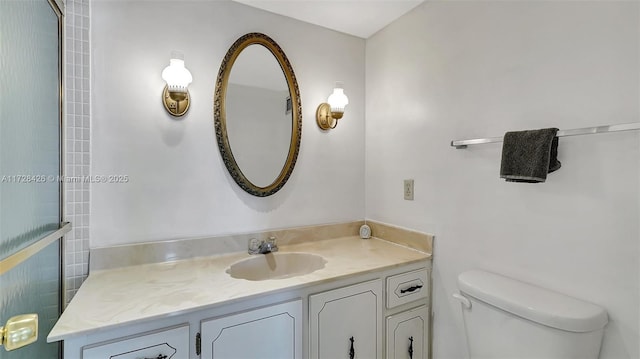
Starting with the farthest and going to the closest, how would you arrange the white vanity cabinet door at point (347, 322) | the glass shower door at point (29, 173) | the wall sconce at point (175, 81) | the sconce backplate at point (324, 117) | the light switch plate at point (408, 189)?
1. the sconce backplate at point (324, 117)
2. the light switch plate at point (408, 189)
3. the wall sconce at point (175, 81)
4. the white vanity cabinet door at point (347, 322)
5. the glass shower door at point (29, 173)

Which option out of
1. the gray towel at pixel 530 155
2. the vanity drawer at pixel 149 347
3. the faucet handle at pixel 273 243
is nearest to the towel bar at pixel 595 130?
the gray towel at pixel 530 155

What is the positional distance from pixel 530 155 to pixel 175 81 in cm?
153

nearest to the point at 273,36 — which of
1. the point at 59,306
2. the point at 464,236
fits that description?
the point at 464,236

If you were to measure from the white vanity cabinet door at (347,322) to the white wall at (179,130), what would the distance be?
24.7 inches

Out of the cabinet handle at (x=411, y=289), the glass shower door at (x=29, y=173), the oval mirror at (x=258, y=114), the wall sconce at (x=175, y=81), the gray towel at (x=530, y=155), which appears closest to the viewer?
the glass shower door at (x=29, y=173)

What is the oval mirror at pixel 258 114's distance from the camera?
5.24 feet

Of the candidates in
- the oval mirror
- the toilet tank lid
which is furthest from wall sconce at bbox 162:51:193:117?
the toilet tank lid

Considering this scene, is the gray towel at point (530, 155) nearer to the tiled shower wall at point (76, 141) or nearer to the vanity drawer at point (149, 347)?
the vanity drawer at point (149, 347)

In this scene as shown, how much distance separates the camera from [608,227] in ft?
3.19

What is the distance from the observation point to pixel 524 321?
1026mm

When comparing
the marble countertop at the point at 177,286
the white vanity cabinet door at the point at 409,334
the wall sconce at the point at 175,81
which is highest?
the wall sconce at the point at 175,81

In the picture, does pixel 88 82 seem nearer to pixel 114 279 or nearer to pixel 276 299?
pixel 114 279

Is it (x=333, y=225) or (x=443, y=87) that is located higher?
(x=443, y=87)

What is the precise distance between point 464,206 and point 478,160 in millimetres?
234
